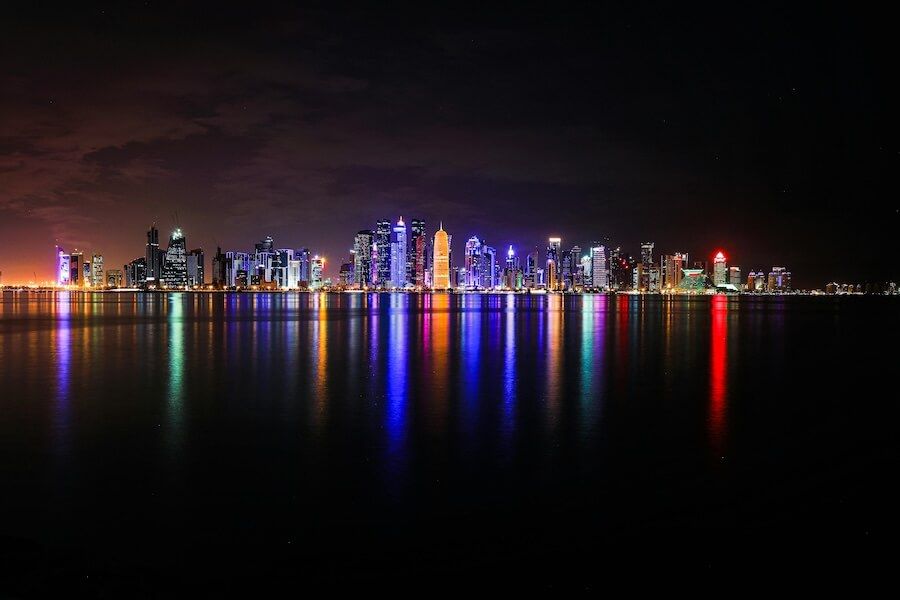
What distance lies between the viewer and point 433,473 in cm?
1066

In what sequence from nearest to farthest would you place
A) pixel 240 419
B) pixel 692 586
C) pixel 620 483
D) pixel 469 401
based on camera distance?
pixel 692 586 → pixel 620 483 → pixel 240 419 → pixel 469 401

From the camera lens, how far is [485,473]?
35.2 feet

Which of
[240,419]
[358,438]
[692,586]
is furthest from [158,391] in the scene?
[692,586]

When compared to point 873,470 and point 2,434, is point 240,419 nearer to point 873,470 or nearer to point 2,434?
point 2,434

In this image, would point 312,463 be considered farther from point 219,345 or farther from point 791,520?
point 219,345

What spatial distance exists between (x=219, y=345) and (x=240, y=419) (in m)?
18.1

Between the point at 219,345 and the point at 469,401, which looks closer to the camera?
the point at 469,401

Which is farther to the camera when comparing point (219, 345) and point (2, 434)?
point (219, 345)

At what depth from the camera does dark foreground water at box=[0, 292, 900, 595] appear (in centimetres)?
740

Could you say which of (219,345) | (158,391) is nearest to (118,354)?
(219,345)

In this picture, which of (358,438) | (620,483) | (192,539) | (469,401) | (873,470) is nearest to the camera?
(192,539)

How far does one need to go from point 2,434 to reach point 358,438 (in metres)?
7.10

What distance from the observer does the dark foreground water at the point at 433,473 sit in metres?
7.40

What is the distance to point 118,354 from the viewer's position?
2745 centimetres
